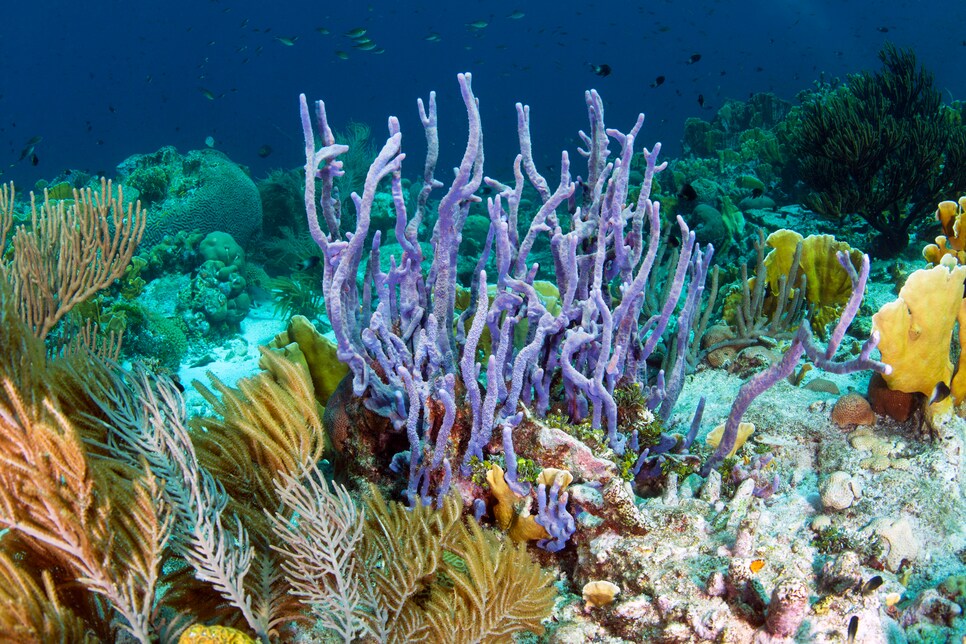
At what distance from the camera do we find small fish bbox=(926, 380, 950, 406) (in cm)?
305

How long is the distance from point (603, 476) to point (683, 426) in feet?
4.40

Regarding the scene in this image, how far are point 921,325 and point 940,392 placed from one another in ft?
1.66

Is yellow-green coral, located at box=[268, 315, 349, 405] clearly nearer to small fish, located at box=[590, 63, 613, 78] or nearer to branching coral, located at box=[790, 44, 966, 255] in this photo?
branching coral, located at box=[790, 44, 966, 255]

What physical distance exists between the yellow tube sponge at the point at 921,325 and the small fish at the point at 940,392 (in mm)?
28

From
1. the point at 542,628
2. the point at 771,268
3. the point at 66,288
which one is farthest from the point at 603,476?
the point at 66,288

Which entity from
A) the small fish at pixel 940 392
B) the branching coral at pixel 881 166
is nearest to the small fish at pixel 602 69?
the branching coral at pixel 881 166

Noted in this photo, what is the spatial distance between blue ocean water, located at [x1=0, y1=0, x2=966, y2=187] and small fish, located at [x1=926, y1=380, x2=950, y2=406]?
6965cm

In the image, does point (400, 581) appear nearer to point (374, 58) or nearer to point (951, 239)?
point (951, 239)

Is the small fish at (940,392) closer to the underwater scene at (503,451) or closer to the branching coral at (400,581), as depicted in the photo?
the underwater scene at (503,451)

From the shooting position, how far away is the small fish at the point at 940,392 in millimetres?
3053

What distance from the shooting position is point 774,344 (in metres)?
4.49

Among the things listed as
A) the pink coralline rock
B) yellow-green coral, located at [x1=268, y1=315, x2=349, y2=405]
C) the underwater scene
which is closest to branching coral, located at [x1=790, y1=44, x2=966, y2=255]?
the underwater scene

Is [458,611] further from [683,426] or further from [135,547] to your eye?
[683,426]

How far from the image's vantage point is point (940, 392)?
3059mm
